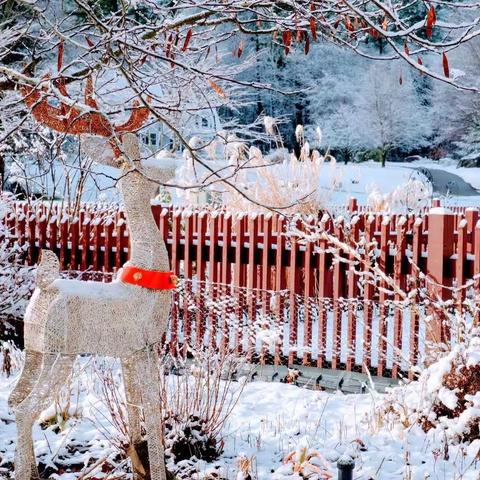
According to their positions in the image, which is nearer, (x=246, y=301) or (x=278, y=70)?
(x=246, y=301)

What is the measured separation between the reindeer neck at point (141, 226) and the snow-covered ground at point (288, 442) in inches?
43.1

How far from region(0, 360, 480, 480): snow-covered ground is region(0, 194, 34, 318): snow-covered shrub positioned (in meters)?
1.74

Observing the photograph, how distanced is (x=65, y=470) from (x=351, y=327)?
2.71m

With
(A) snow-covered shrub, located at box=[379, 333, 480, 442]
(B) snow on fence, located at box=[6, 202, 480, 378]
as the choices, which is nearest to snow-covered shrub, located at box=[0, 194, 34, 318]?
(B) snow on fence, located at box=[6, 202, 480, 378]

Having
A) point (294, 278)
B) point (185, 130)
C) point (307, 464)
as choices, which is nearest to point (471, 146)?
point (185, 130)

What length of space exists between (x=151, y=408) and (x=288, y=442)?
119cm

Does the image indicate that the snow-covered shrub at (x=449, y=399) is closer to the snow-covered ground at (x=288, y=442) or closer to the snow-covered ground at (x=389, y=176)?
the snow-covered ground at (x=288, y=442)

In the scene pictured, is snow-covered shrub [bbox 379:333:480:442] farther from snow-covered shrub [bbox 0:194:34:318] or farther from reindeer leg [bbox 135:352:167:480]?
snow-covered shrub [bbox 0:194:34:318]

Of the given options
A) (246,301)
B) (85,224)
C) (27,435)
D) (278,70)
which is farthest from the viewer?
(278,70)

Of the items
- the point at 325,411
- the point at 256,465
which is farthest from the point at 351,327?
the point at 256,465

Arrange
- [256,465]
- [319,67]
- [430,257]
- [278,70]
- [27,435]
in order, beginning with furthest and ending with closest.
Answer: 1. [319,67]
2. [278,70]
3. [430,257]
4. [256,465]
5. [27,435]

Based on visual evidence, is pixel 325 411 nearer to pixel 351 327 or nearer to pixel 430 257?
pixel 351 327

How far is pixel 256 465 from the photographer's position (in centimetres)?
329

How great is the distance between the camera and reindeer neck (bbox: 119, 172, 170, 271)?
2744 mm
